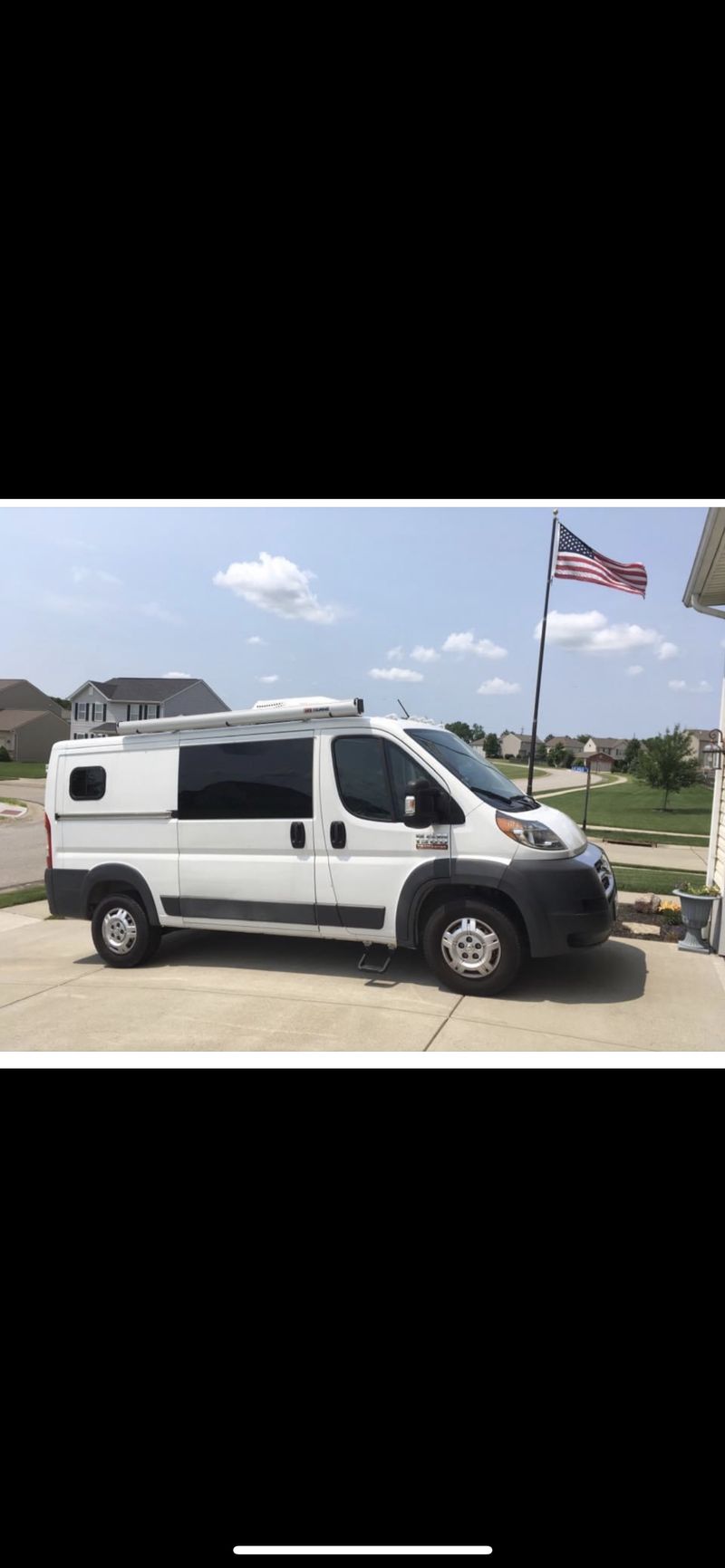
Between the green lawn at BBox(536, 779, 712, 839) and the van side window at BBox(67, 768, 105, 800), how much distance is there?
9702 mm

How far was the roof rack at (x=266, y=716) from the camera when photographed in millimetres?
4918

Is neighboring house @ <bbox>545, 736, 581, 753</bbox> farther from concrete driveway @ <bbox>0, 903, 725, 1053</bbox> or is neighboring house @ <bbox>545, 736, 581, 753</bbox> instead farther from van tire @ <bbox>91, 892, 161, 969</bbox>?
van tire @ <bbox>91, 892, 161, 969</bbox>

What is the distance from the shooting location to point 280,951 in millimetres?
5812

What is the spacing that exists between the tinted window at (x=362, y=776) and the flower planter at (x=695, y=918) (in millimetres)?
2255

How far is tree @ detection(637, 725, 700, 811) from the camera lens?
15.8 meters

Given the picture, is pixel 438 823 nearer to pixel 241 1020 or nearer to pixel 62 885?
pixel 241 1020

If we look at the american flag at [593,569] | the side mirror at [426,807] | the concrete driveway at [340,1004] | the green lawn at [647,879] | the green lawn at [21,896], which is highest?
the american flag at [593,569]

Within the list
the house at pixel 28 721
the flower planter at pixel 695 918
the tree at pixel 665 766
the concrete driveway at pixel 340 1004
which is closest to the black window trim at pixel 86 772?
the house at pixel 28 721

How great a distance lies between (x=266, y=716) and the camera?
5117 millimetres

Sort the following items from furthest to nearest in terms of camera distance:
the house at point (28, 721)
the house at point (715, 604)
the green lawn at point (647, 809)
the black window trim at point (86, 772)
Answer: the green lawn at point (647, 809)
the black window trim at point (86, 772)
the house at point (28, 721)
the house at point (715, 604)

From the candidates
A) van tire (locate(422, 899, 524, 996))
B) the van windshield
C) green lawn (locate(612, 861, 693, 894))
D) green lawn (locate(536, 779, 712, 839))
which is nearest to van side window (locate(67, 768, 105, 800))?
the van windshield

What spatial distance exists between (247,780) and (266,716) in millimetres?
410

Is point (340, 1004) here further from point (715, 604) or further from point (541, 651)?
point (715, 604)

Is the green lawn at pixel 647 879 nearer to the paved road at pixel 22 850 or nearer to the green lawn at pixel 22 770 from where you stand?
the green lawn at pixel 22 770
